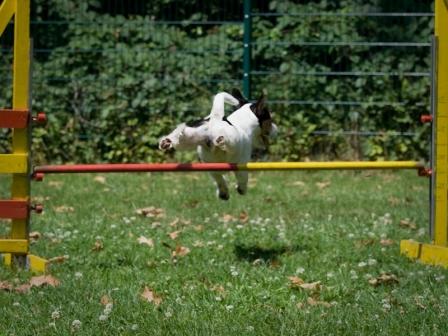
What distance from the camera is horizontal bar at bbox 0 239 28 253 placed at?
5.55 m

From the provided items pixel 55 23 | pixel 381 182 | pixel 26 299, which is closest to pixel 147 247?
pixel 26 299

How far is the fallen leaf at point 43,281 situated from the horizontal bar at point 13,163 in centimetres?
68

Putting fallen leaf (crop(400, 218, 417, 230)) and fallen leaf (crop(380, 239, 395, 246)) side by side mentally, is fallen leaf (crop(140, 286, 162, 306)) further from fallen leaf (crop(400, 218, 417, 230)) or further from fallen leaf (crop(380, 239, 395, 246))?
fallen leaf (crop(400, 218, 417, 230))

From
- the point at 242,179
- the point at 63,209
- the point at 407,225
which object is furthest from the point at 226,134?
the point at 63,209

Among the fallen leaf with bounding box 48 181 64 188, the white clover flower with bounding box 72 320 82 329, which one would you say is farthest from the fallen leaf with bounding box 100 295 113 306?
the fallen leaf with bounding box 48 181 64 188

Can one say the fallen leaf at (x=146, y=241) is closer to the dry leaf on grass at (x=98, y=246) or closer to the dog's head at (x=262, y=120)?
the dry leaf on grass at (x=98, y=246)

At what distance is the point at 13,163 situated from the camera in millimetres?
5562

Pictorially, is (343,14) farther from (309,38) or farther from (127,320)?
(127,320)

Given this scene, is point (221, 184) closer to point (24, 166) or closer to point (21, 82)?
point (24, 166)

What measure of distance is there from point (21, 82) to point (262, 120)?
59.2 inches

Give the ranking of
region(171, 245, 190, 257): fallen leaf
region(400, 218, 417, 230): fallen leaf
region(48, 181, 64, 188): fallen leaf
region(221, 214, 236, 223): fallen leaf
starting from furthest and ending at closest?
region(48, 181, 64, 188): fallen leaf → region(221, 214, 236, 223): fallen leaf → region(400, 218, 417, 230): fallen leaf → region(171, 245, 190, 257): fallen leaf

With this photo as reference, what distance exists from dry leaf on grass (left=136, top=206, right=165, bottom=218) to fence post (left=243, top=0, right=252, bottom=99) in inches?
126

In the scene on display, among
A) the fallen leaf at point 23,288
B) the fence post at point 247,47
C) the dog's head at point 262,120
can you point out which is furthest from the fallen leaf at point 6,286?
the fence post at point 247,47

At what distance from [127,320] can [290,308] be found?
2.61ft
